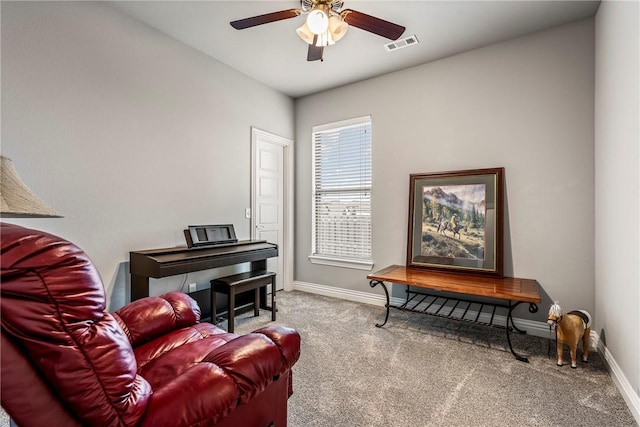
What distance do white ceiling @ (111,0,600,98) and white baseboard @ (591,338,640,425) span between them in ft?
8.96

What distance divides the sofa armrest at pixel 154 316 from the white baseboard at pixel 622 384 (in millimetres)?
2586

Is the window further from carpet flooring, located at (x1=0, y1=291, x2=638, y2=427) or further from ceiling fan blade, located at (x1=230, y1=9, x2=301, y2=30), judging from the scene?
ceiling fan blade, located at (x1=230, y1=9, x2=301, y2=30)

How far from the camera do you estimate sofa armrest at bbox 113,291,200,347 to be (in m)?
1.69

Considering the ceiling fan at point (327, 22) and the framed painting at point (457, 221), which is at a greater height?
the ceiling fan at point (327, 22)

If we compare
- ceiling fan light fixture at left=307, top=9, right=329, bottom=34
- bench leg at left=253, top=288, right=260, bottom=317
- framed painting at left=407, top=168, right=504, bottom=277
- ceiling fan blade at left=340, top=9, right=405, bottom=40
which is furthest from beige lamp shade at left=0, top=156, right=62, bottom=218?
framed painting at left=407, top=168, right=504, bottom=277

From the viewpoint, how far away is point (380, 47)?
3186mm

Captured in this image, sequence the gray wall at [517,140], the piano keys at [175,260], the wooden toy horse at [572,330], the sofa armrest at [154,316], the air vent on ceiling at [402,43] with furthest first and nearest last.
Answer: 1. the air vent on ceiling at [402,43]
2. the gray wall at [517,140]
3. the piano keys at [175,260]
4. the wooden toy horse at [572,330]
5. the sofa armrest at [154,316]

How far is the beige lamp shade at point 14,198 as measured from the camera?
3.88ft

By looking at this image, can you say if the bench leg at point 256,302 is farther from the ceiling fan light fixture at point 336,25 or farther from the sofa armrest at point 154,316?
the ceiling fan light fixture at point 336,25

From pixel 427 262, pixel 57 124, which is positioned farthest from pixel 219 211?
pixel 427 262

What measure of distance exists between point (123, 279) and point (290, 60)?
2.75 m

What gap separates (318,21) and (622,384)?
298 cm

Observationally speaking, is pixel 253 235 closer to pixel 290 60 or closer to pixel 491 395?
pixel 290 60

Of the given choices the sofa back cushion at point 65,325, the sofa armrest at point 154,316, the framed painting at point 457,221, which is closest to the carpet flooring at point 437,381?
the framed painting at point 457,221
